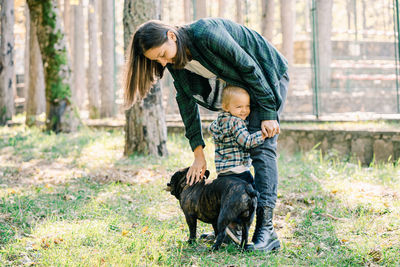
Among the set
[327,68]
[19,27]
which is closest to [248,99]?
[327,68]

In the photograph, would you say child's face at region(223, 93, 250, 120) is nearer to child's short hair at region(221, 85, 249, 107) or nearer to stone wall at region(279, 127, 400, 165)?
child's short hair at region(221, 85, 249, 107)

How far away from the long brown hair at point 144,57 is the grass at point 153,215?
3.95 ft

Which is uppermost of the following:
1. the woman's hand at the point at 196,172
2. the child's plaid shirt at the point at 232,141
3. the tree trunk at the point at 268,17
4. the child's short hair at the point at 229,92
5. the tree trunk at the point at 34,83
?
the tree trunk at the point at 268,17

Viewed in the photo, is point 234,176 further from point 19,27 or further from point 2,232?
point 19,27

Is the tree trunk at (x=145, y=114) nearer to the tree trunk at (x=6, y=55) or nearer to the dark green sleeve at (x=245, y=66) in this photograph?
the dark green sleeve at (x=245, y=66)

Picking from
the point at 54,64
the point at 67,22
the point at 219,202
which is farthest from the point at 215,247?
the point at 67,22

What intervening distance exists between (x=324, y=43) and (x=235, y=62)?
13.6m

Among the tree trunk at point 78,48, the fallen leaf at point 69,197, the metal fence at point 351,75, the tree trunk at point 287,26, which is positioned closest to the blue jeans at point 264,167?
the fallen leaf at point 69,197

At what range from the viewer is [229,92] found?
12.3 ft

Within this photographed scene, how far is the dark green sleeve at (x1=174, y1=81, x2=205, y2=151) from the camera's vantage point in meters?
4.11

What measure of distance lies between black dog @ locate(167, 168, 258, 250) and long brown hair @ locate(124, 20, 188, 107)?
0.81 meters

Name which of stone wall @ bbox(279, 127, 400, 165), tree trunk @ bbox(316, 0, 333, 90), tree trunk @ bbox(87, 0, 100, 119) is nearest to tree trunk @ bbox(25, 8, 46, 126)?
tree trunk @ bbox(87, 0, 100, 119)

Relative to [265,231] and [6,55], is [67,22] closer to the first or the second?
[6,55]

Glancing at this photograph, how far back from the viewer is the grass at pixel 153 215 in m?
3.57
